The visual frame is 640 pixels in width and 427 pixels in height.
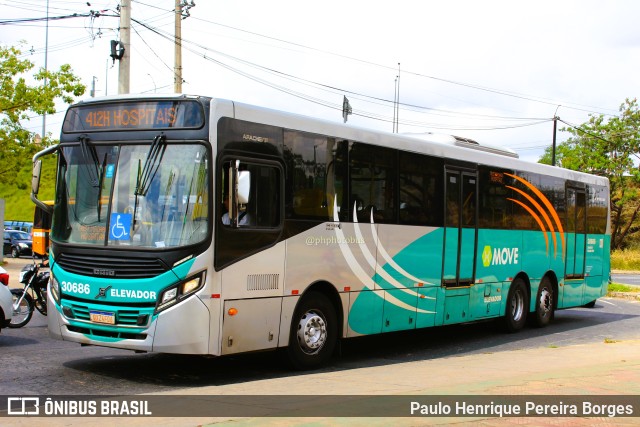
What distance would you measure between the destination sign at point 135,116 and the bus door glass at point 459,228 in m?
6.38

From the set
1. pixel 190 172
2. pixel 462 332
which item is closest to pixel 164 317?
pixel 190 172

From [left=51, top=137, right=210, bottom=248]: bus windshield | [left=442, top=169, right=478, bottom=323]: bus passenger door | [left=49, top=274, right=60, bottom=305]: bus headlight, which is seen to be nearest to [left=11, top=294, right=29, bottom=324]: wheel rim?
[left=49, top=274, right=60, bottom=305]: bus headlight

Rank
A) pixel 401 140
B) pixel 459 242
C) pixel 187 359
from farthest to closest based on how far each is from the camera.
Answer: pixel 459 242 < pixel 401 140 < pixel 187 359

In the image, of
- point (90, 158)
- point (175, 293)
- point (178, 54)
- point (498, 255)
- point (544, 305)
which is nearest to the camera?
point (175, 293)

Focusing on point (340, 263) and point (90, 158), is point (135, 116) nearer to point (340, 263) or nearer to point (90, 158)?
point (90, 158)

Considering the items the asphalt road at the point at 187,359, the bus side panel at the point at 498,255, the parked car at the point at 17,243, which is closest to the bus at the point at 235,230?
the asphalt road at the point at 187,359

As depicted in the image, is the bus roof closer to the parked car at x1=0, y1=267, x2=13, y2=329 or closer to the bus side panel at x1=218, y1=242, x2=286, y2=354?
the bus side panel at x1=218, y1=242, x2=286, y2=354

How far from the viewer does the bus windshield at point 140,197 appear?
987 centimetres

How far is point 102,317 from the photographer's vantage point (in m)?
10.0

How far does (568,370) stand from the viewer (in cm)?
1102

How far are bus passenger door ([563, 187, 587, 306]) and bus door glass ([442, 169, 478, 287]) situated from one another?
497 centimetres

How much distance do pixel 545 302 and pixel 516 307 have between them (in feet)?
5.21

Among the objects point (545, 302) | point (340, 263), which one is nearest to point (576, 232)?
point (545, 302)

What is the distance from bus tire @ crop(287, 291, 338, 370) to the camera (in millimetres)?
11320
